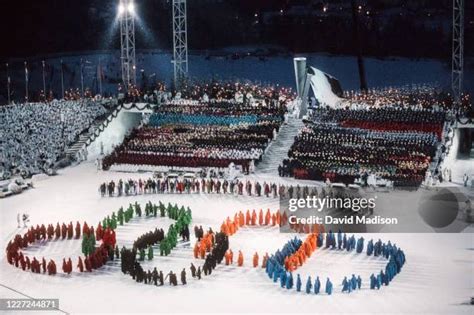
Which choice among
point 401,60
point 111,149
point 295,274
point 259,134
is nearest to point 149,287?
point 295,274

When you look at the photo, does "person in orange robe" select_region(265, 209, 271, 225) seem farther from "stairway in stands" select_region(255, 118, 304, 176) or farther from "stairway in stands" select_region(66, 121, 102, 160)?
"stairway in stands" select_region(66, 121, 102, 160)

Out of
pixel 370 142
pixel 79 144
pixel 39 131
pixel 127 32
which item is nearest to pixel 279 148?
pixel 370 142

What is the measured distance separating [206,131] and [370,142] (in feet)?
27.9

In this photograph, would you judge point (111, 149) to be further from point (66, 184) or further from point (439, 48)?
point (439, 48)

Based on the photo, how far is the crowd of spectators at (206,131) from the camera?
108ft

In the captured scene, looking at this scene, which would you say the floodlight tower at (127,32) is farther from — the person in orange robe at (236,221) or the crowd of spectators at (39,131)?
the person in orange robe at (236,221)

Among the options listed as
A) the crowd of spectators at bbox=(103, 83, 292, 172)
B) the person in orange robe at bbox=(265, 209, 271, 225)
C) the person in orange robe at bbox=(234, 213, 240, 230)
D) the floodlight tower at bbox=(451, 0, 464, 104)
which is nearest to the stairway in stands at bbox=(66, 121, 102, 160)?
the crowd of spectators at bbox=(103, 83, 292, 172)

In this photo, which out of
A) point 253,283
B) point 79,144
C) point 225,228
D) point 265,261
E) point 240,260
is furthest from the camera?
point 79,144

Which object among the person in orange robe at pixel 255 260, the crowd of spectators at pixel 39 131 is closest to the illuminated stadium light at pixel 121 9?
the crowd of spectators at pixel 39 131

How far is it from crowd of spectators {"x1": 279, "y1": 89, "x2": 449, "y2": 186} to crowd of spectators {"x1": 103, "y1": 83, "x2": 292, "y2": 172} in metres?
2.12

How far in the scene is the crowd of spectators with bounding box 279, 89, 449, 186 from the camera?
29.2 meters

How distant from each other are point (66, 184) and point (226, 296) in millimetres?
15281

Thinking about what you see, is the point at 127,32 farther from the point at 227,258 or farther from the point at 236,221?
the point at 227,258

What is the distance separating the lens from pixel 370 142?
32531 mm
